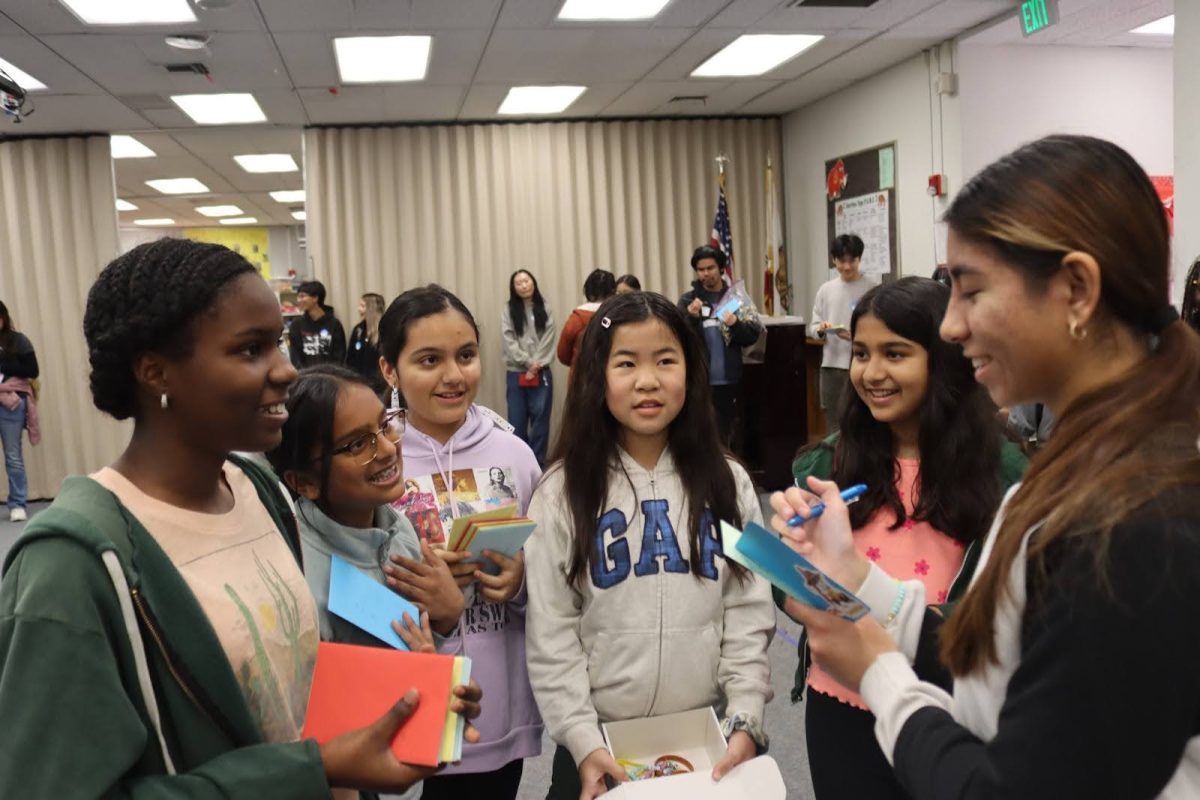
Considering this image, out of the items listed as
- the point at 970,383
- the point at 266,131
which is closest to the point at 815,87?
the point at 266,131

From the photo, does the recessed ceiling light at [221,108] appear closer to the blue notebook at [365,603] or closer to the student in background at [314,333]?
the student in background at [314,333]

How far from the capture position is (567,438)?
5.49ft

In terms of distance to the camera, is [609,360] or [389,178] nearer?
[609,360]

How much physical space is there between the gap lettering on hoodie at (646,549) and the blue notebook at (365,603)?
14.9 inches

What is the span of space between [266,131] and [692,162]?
3.39 metres

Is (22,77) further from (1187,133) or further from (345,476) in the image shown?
(1187,133)

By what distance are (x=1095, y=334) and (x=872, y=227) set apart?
19.7 feet

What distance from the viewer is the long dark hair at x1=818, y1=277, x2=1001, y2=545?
1.55m

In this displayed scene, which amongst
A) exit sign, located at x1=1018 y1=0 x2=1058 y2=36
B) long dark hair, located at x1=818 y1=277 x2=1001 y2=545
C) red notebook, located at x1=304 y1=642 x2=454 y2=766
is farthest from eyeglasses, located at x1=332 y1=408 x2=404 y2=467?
exit sign, located at x1=1018 y1=0 x2=1058 y2=36

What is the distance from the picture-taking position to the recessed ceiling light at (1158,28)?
17.7ft

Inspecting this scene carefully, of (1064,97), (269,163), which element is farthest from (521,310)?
(1064,97)

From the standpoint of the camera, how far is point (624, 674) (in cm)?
151

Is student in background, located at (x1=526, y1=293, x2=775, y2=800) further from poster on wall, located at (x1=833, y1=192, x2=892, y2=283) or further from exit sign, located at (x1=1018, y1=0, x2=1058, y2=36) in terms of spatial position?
poster on wall, located at (x1=833, y1=192, x2=892, y2=283)

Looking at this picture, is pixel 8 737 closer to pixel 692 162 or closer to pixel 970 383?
pixel 970 383
